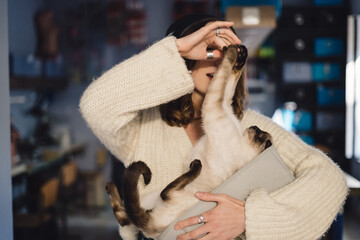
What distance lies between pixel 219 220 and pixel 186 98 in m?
0.55

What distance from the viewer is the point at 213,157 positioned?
1.13 m

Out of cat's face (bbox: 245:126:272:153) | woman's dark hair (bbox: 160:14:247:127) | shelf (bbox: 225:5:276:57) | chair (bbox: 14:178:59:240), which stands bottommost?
chair (bbox: 14:178:59:240)

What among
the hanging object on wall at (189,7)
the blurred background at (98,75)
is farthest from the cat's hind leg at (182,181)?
the hanging object on wall at (189,7)

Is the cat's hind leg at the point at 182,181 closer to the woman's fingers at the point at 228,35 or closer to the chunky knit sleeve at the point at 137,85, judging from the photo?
the chunky knit sleeve at the point at 137,85

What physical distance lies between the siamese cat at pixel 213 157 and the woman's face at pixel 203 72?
0.58 ft

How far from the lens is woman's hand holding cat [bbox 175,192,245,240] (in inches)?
39.2

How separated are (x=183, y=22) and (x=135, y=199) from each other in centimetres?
67

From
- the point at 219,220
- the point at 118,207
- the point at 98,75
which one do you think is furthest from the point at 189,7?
the point at 219,220

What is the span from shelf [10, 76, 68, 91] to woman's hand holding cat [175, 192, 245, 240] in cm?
302

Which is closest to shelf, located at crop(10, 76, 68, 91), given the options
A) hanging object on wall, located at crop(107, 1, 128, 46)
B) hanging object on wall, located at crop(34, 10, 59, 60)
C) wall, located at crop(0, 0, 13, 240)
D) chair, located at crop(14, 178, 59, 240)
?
hanging object on wall, located at crop(34, 10, 59, 60)

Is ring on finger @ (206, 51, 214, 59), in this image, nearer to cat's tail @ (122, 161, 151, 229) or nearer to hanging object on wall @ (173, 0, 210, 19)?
cat's tail @ (122, 161, 151, 229)

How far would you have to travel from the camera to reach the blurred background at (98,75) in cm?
374

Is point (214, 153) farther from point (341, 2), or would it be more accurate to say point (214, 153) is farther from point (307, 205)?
point (341, 2)

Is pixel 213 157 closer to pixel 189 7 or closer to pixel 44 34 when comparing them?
pixel 44 34
